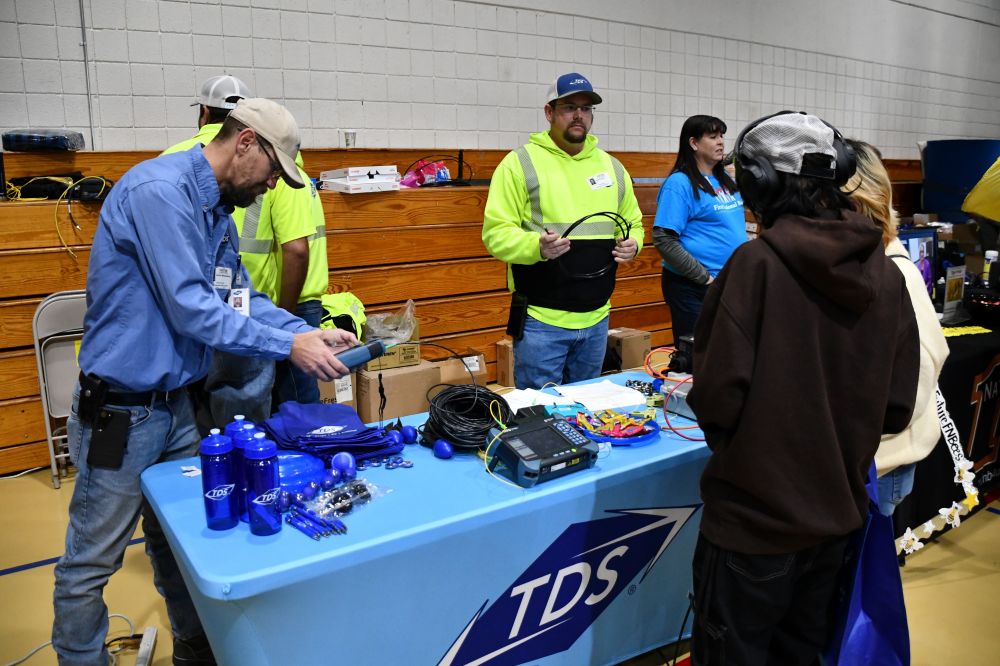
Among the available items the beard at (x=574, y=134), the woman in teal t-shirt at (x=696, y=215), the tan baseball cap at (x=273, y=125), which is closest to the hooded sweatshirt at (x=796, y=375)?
the tan baseball cap at (x=273, y=125)

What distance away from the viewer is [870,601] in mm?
1690

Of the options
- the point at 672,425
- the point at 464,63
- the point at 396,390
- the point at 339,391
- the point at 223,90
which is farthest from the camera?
the point at 464,63

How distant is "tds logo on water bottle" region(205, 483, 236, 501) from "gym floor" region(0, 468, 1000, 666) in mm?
1170

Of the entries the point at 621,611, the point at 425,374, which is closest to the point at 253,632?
the point at 621,611

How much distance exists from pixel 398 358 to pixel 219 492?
3.05 m

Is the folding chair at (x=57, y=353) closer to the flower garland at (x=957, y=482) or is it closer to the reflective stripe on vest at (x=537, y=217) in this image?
the reflective stripe on vest at (x=537, y=217)

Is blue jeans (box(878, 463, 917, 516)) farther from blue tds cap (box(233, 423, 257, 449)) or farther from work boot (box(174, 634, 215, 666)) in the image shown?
work boot (box(174, 634, 215, 666))

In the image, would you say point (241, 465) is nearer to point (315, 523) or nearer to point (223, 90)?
point (315, 523)

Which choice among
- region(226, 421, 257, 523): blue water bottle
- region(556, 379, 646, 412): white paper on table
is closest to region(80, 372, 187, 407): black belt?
region(226, 421, 257, 523): blue water bottle

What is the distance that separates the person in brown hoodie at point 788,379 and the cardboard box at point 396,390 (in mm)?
3040

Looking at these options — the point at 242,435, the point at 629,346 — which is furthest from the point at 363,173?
the point at 242,435

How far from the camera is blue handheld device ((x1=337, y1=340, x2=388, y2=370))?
195 centimetres

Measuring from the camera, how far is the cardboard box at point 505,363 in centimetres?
527

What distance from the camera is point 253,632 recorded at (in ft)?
4.73
